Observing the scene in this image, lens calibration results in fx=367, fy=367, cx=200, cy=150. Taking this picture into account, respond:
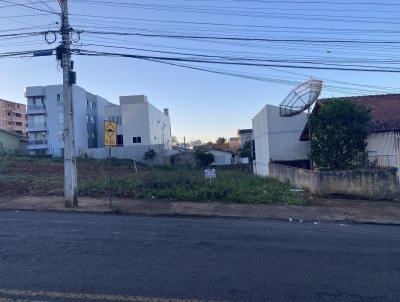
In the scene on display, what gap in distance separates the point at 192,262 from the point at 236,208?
7.23 m

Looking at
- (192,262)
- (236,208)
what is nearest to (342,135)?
(236,208)

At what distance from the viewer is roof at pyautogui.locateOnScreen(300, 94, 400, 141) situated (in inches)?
738

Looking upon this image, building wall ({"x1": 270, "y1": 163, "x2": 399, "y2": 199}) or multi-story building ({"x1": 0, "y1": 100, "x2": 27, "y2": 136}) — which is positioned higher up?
multi-story building ({"x1": 0, "y1": 100, "x2": 27, "y2": 136})

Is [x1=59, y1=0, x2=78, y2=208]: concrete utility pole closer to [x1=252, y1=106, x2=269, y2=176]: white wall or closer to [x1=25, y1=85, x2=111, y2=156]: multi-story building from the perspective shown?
[x1=252, y1=106, x2=269, y2=176]: white wall

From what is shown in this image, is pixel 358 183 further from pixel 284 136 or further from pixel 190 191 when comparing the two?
pixel 284 136

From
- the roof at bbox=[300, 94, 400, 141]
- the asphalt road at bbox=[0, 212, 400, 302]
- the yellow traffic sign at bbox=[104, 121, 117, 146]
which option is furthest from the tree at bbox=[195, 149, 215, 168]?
the asphalt road at bbox=[0, 212, 400, 302]

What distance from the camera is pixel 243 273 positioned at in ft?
18.0

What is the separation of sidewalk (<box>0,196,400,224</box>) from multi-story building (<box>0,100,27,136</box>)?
303 ft

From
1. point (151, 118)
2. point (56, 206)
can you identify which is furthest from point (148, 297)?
point (151, 118)

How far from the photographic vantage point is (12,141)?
215 ft

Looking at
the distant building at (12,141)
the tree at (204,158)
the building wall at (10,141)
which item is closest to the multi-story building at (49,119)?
the distant building at (12,141)

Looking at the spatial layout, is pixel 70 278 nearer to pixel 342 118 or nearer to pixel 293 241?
pixel 293 241

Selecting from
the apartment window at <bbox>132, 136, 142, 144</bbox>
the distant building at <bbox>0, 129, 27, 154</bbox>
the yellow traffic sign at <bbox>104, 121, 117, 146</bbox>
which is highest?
the distant building at <bbox>0, 129, 27, 154</bbox>

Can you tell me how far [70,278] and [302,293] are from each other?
3.14m
